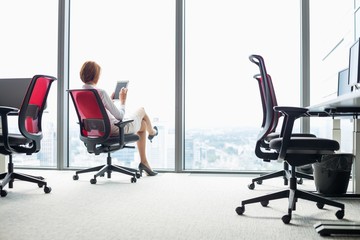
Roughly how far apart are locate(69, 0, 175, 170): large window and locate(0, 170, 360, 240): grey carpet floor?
95cm

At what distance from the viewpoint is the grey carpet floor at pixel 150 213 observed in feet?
6.32

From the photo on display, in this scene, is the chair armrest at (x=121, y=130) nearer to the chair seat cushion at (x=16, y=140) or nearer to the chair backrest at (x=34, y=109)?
the chair backrest at (x=34, y=109)

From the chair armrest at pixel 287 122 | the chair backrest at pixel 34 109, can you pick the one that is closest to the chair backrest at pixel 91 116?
the chair backrest at pixel 34 109

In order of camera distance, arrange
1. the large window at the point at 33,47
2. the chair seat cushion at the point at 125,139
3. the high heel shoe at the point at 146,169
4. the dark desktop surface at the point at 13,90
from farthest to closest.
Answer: the large window at the point at 33,47 < the high heel shoe at the point at 146,169 < the dark desktop surface at the point at 13,90 < the chair seat cushion at the point at 125,139

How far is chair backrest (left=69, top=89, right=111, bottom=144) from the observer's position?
3.37 m

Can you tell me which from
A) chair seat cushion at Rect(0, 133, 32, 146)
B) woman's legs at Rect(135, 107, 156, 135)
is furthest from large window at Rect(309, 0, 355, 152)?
chair seat cushion at Rect(0, 133, 32, 146)

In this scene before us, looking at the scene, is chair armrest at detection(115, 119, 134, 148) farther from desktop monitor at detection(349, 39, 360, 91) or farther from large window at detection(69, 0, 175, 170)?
desktop monitor at detection(349, 39, 360, 91)

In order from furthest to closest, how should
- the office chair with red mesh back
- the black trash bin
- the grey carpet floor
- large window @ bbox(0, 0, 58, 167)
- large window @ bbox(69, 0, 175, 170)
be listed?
large window @ bbox(0, 0, 58, 167)
large window @ bbox(69, 0, 175, 170)
the office chair with red mesh back
the black trash bin
the grey carpet floor

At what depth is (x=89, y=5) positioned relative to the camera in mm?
4754

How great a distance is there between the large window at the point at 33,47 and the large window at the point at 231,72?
1654mm

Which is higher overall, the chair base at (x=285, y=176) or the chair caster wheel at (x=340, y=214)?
the chair base at (x=285, y=176)

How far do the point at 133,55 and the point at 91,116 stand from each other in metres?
1.33

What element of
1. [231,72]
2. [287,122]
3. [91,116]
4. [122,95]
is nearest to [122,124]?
[91,116]

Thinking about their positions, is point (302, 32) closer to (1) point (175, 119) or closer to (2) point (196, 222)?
(1) point (175, 119)
